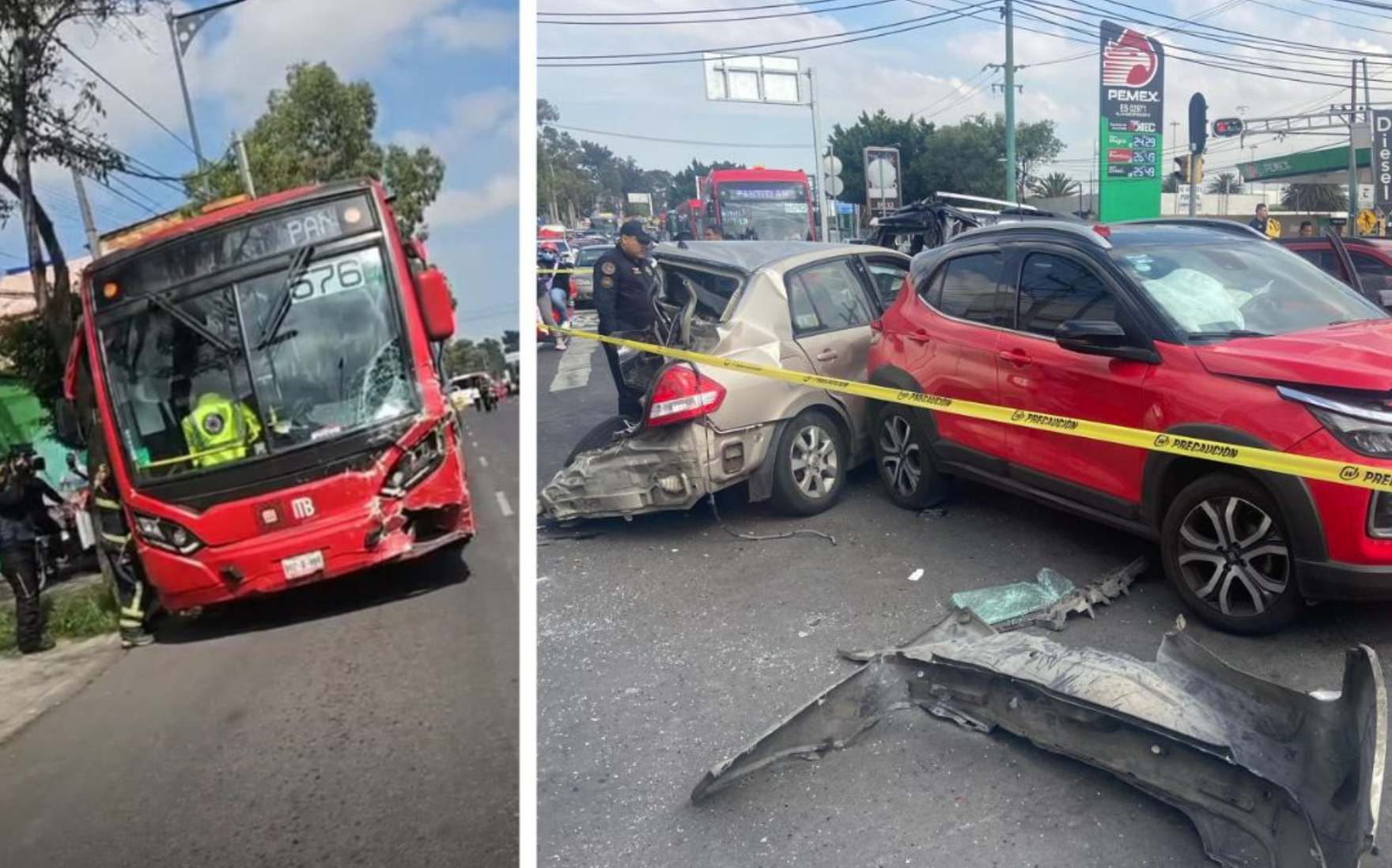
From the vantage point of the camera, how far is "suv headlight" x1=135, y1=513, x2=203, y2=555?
3.34 ft

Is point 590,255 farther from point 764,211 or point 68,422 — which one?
point 68,422

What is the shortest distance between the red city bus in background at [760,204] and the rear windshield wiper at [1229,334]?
767mm

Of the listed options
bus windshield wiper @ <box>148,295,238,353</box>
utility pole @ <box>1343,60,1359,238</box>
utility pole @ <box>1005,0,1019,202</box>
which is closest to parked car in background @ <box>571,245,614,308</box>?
bus windshield wiper @ <box>148,295,238,353</box>

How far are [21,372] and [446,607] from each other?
0.53 meters

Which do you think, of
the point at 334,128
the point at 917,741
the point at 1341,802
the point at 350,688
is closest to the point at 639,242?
the point at 334,128

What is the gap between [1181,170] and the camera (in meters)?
1.84

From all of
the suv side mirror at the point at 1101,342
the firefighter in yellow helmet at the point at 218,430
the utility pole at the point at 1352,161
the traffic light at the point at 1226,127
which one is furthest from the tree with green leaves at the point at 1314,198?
the firefighter in yellow helmet at the point at 218,430

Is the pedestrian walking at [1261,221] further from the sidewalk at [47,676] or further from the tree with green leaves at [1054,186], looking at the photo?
the sidewalk at [47,676]

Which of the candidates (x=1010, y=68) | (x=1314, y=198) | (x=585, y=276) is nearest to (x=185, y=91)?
(x=585, y=276)

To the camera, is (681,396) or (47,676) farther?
(681,396)

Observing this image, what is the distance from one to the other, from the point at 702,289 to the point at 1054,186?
0.76 meters

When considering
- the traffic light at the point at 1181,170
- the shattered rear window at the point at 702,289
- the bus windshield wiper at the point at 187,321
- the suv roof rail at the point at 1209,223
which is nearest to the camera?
the bus windshield wiper at the point at 187,321

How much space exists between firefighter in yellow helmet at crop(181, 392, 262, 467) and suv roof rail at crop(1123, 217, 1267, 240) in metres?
1.74

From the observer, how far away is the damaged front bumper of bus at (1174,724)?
4.72 ft
